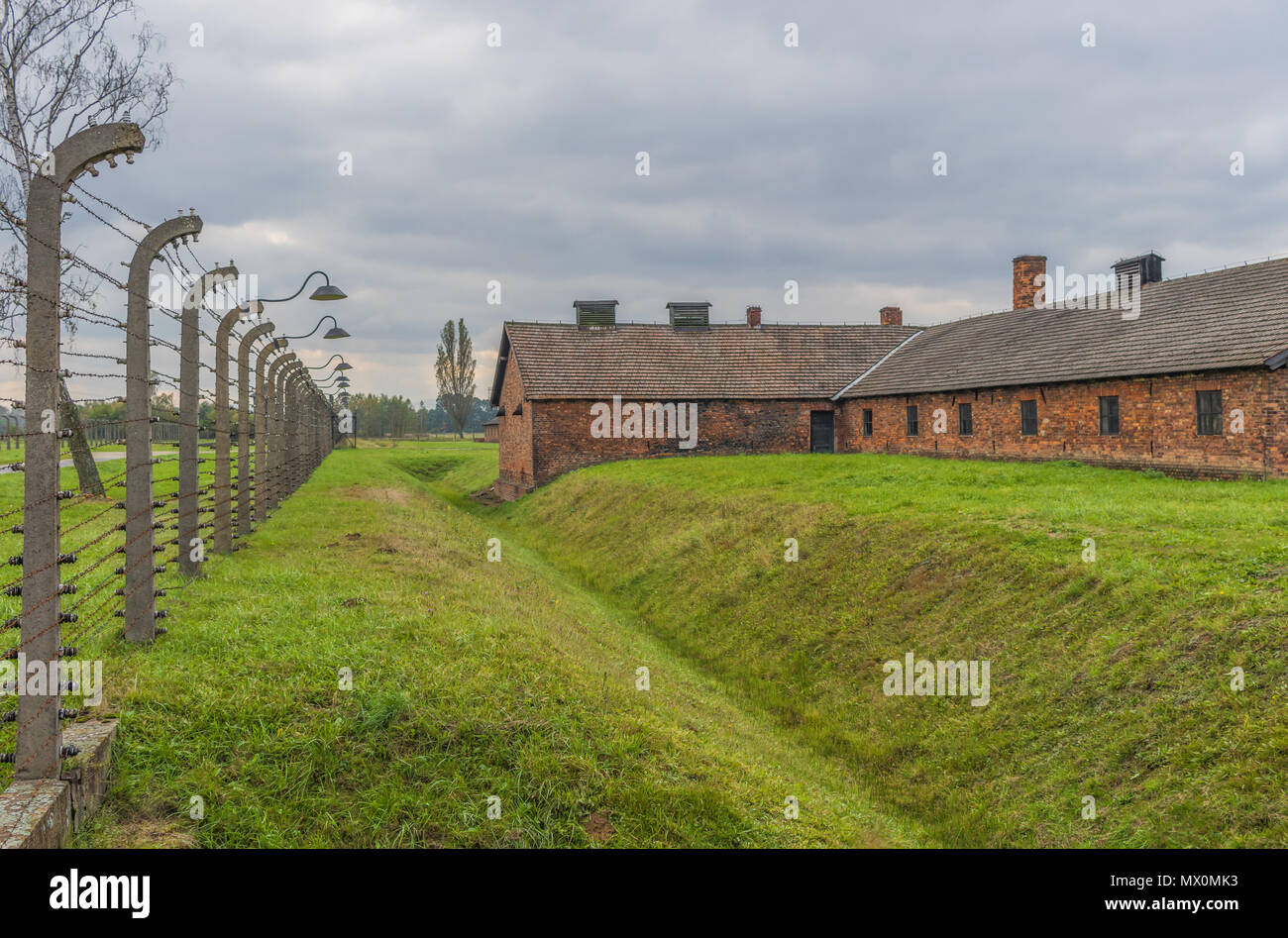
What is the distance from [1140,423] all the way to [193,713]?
73.0ft

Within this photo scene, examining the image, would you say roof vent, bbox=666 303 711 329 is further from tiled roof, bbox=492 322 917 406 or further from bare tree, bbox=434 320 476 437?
bare tree, bbox=434 320 476 437

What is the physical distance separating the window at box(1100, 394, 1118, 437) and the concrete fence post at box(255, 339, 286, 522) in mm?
20413

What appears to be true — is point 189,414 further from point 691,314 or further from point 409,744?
point 691,314

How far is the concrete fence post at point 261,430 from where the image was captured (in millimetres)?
13156

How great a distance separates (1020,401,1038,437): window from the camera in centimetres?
2460

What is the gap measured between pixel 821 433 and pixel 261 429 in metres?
25.5

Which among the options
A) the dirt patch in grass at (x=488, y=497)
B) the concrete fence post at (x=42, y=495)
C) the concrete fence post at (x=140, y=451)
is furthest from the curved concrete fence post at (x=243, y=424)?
the dirt patch in grass at (x=488, y=497)

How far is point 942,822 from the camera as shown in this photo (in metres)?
7.18

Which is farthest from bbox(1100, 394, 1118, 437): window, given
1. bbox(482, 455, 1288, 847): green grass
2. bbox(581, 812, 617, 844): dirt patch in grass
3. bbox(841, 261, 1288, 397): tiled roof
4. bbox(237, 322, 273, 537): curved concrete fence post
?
bbox(581, 812, 617, 844): dirt patch in grass

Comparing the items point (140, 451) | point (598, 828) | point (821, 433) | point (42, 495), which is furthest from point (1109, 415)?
point (42, 495)

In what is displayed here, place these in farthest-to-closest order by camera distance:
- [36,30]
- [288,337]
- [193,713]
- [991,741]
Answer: [36,30]
[288,337]
[991,741]
[193,713]

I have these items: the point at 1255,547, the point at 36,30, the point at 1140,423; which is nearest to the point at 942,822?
the point at 1255,547
